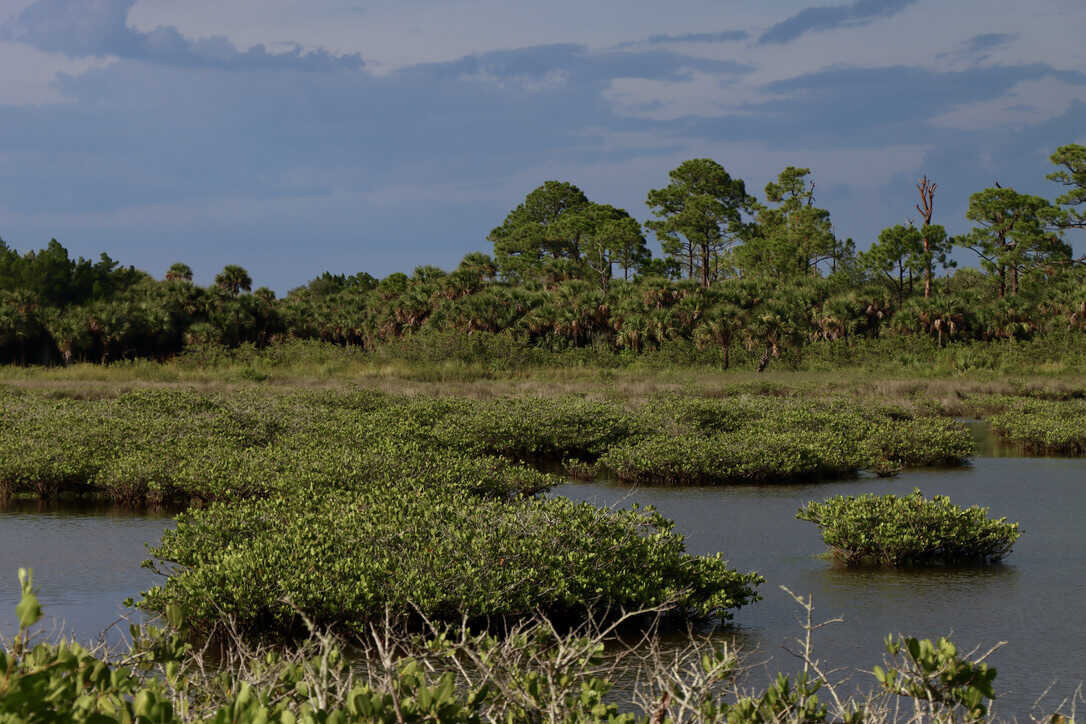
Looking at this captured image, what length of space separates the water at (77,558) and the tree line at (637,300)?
136 feet

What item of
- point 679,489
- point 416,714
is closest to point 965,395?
point 679,489

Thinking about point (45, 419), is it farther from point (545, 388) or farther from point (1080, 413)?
point (1080, 413)

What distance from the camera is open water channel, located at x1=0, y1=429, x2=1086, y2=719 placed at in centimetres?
824

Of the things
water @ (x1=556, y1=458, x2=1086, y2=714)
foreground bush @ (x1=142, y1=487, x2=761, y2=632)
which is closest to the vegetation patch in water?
water @ (x1=556, y1=458, x2=1086, y2=714)

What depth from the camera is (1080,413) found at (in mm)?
27672

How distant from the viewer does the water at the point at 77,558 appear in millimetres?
9312

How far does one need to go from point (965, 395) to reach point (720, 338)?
1942cm

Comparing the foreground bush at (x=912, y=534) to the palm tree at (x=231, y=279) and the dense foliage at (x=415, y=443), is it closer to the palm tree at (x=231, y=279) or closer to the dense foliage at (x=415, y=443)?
the dense foliage at (x=415, y=443)

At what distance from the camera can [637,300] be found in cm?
5934

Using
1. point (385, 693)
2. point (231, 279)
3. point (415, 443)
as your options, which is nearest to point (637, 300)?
point (231, 279)

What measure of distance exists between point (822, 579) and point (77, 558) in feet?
27.0

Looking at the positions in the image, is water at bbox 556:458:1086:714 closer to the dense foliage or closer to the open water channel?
the open water channel

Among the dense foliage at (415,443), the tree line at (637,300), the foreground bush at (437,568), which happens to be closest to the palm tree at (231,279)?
the tree line at (637,300)

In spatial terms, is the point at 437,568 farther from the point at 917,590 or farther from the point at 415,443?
the point at 415,443
